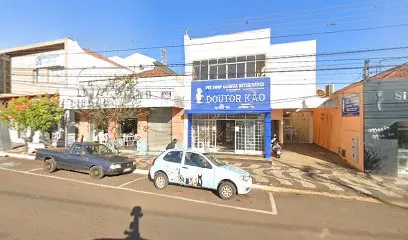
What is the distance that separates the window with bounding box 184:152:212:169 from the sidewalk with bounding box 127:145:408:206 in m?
3.21

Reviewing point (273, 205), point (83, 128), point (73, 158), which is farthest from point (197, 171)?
point (83, 128)

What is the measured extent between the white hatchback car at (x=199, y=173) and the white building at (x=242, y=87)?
339 inches

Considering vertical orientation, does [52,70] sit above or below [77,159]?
above

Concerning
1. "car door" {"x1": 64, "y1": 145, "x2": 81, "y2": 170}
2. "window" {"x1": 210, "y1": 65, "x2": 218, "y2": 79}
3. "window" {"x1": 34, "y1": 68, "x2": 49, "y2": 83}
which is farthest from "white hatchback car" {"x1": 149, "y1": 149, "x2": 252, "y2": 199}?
"window" {"x1": 34, "y1": 68, "x2": 49, "y2": 83}

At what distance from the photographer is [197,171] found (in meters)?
10.7

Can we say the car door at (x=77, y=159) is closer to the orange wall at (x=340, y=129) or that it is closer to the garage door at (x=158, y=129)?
the garage door at (x=158, y=129)

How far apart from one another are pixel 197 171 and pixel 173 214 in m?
2.61

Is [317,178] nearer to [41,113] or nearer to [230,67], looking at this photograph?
[230,67]

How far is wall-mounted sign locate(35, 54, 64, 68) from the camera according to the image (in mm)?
24297

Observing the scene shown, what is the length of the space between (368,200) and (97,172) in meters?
10.7

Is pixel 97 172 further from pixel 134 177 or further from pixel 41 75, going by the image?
pixel 41 75

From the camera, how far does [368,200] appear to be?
11.0m

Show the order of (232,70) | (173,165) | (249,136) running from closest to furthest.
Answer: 1. (173,165)
2. (232,70)
3. (249,136)

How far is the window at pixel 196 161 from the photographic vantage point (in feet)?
35.3
